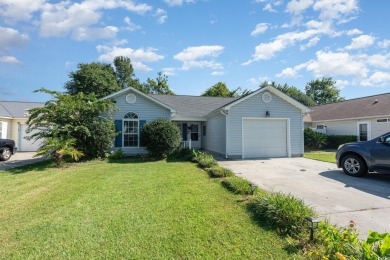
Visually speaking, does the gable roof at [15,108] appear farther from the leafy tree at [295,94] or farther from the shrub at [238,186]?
the leafy tree at [295,94]

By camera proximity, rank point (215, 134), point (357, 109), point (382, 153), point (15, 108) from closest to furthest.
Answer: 1. point (382, 153)
2. point (215, 134)
3. point (357, 109)
4. point (15, 108)

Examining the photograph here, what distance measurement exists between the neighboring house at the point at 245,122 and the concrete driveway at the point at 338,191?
12.6 ft

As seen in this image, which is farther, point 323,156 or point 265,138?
point 323,156

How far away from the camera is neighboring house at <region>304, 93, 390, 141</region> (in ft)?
55.5

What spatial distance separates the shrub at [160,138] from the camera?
1226 cm

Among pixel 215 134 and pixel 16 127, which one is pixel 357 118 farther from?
pixel 16 127

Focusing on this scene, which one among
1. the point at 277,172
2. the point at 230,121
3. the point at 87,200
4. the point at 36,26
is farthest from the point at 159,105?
the point at 87,200

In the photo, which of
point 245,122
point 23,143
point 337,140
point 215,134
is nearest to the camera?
point 245,122

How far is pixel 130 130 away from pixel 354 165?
11547 mm

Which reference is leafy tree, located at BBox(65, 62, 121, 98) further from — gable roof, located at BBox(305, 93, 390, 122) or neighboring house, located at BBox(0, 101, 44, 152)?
gable roof, located at BBox(305, 93, 390, 122)

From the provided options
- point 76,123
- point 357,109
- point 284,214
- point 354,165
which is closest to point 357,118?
point 357,109

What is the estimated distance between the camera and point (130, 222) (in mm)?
4109

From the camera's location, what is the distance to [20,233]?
149 inches

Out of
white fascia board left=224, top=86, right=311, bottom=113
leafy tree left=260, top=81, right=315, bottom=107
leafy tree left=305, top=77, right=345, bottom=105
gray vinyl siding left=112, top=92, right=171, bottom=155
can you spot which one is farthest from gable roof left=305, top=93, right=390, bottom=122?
leafy tree left=305, top=77, right=345, bottom=105
